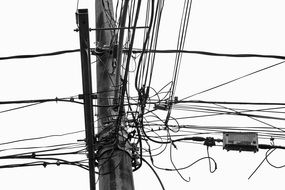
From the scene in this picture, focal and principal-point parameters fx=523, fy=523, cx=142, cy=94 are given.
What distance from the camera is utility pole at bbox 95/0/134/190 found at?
4.62 m

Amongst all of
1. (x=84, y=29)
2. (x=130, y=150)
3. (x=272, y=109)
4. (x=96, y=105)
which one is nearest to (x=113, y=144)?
(x=130, y=150)

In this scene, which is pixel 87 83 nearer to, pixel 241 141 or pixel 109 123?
pixel 109 123

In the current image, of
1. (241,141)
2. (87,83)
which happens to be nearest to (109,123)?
(87,83)

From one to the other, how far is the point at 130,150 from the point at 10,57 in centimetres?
241

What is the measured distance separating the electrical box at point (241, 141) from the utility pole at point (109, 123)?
126 cm

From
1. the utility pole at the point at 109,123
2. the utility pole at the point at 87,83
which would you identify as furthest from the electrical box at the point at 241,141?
the utility pole at the point at 87,83

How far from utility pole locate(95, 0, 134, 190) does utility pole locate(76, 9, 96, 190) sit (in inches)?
4.7

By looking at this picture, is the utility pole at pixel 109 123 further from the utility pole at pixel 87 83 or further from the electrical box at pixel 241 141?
the electrical box at pixel 241 141

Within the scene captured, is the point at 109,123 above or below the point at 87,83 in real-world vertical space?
above

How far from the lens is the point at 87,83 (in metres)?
4.54

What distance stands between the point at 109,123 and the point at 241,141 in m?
1.49

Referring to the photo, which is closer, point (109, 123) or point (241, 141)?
A: point (109, 123)

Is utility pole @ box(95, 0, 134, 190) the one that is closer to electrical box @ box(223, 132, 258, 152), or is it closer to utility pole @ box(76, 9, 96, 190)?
utility pole @ box(76, 9, 96, 190)

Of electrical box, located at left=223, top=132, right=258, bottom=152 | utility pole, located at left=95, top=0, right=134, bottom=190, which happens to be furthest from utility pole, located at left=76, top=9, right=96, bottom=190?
electrical box, located at left=223, top=132, right=258, bottom=152
